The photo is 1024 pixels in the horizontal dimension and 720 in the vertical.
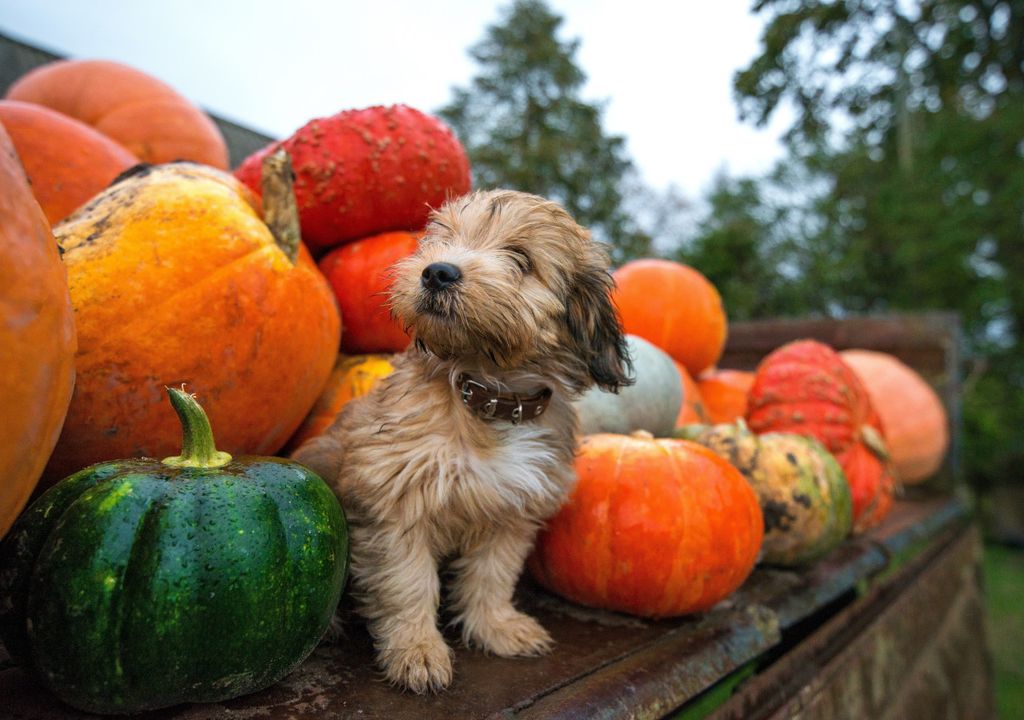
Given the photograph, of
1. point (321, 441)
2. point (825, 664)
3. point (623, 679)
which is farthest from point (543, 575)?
point (825, 664)

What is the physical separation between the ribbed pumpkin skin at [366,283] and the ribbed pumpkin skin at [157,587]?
4.70ft

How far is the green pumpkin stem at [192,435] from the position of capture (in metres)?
1.50

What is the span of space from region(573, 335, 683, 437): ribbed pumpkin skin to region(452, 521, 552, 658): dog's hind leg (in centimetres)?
115

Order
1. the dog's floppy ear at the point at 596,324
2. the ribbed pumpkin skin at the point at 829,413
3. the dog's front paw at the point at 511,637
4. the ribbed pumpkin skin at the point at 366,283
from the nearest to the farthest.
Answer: the dog's front paw at the point at 511,637 → the dog's floppy ear at the point at 596,324 → the ribbed pumpkin skin at the point at 366,283 → the ribbed pumpkin skin at the point at 829,413

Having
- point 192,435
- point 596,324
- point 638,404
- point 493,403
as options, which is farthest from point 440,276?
point 638,404

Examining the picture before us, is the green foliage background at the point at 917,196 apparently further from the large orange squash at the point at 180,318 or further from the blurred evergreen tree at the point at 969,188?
the large orange squash at the point at 180,318

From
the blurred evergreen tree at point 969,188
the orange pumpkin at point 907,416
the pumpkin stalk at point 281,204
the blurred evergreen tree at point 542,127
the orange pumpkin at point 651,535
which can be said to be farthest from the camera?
the blurred evergreen tree at point 542,127

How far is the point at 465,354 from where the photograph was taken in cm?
187

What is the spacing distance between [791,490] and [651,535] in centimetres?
95

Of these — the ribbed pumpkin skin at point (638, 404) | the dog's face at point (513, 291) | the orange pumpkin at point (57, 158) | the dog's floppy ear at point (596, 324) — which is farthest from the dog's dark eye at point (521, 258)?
the orange pumpkin at point (57, 158)

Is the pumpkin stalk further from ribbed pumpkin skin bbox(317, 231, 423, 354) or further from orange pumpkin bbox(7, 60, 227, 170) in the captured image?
orange pumpkin bbox(7, 60, 227, 170)

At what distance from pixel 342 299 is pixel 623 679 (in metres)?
1.92

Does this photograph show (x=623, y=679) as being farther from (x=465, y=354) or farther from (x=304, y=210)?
(x=304, y=210)

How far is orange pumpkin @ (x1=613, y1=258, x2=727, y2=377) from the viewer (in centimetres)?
453
